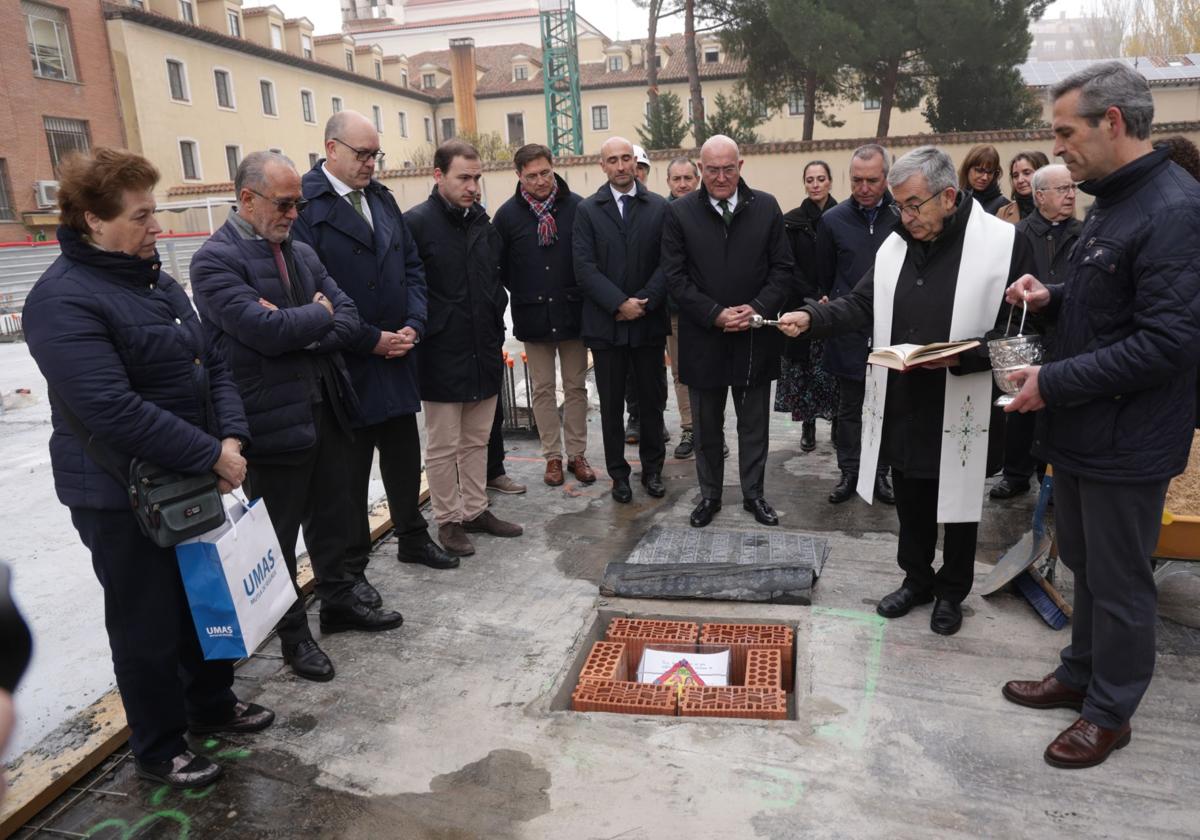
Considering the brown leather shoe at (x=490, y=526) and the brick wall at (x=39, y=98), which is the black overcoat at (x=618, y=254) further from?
the brick wall at (x=39, y=98)

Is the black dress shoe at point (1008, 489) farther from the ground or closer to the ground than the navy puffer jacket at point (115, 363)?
closer to the ground

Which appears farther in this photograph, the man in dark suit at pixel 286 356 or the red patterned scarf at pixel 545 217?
the red patterned scarf at pixel 545 217

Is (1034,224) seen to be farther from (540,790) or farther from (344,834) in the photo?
(344,834)

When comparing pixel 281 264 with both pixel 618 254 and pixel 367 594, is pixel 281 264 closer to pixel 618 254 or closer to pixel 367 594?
pixel 367 594

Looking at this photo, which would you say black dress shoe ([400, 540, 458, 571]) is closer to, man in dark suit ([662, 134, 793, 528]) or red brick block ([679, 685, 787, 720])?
man in dark suit ([662, 134, 793, 528])

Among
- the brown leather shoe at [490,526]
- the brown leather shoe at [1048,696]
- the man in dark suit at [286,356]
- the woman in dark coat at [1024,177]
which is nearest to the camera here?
the brown leather shoe at [1048,696]

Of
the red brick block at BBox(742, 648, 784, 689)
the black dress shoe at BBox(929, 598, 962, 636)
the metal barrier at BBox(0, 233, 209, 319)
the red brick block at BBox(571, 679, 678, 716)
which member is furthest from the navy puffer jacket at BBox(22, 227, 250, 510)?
the metal barrier at BBox(0, 233, 209, 319)

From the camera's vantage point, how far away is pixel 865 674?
329cm

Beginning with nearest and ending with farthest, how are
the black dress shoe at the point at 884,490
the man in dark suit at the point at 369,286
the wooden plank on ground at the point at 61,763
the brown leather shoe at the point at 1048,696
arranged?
1. the wooden plank on ground at the point at 61,763
2. the brown leather shoe at the point at 1048,696
3. the man in dark suit at the point at 369,286
4. the black dress shoe at the point at 884,490

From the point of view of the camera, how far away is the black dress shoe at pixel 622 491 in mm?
5324

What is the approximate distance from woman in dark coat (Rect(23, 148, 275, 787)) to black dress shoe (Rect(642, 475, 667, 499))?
290cm

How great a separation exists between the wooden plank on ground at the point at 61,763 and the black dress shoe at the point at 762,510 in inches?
126


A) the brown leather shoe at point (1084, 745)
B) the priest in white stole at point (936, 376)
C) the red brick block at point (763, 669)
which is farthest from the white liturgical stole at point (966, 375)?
the brown leather shoe at point (1084, 745)

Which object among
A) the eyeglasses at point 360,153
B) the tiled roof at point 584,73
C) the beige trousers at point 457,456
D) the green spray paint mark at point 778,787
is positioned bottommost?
the green spray paint mark at point 778,787
